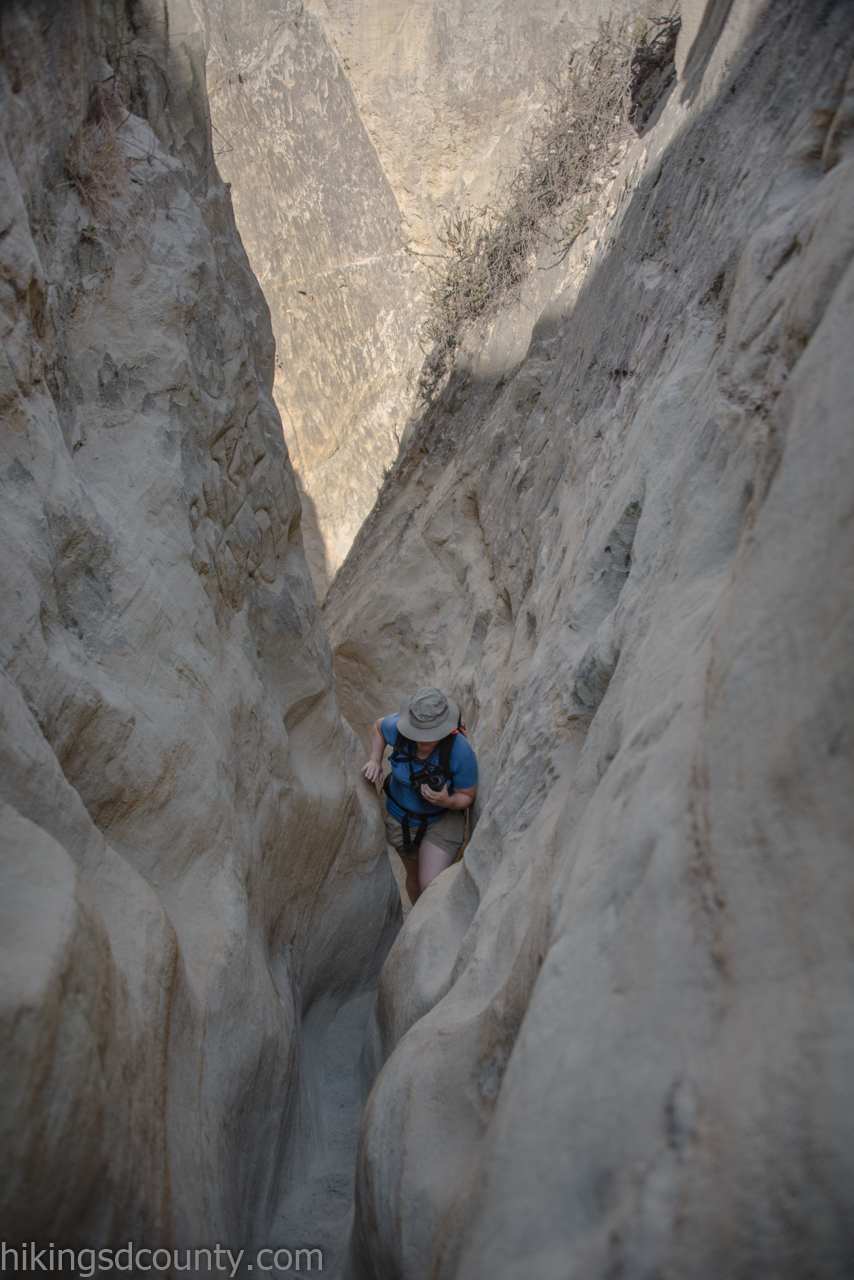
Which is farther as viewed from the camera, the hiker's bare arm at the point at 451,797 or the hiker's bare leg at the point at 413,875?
the hiker's bare leg at the point at 413,875

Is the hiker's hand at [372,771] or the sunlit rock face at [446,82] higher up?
the sunlit rock face at [446,82]

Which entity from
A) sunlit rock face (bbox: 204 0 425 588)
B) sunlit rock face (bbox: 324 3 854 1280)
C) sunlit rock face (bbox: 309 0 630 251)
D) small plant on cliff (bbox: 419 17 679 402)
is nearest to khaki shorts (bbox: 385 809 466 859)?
sunlit rock face (bbox: 324 3 854 1280)

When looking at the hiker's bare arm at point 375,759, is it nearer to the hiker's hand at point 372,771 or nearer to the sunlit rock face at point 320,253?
the hiker's hand at point 372,771

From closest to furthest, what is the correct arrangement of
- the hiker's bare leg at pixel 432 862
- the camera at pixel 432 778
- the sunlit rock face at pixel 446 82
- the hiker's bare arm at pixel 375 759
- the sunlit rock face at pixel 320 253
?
1. the camera at pixel 432 778
2. the hiker's bare leg at pixel 432 862
3. the hiker's bare arm at pixel 375 759
4. the sunlit rock face at pixel 446 82
5. the sunlit rock face at pixel 320 253

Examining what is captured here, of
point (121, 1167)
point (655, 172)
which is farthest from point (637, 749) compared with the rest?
point (655, 172)

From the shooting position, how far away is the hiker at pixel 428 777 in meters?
3.59

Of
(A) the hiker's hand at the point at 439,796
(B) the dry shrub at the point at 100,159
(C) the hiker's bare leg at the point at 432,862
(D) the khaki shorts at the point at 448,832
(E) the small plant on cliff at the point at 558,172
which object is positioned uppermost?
(B) the dry shrub at the point at 100,159

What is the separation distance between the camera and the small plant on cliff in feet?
18.6

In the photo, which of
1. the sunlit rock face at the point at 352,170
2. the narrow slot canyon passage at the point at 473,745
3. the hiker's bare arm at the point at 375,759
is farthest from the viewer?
the sunlit rock face at the point at 352,170

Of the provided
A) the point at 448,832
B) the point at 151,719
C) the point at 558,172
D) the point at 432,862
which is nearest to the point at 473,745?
the point at 448,832

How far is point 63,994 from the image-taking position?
1455 mm

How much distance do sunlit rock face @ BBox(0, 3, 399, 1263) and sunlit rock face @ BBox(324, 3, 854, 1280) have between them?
0.58 metres

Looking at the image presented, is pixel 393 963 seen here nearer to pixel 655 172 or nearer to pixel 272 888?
pixel 272 888

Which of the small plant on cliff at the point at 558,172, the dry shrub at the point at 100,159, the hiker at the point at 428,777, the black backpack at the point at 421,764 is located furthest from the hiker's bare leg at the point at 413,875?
the small plant on cliff at the point at 558,172
